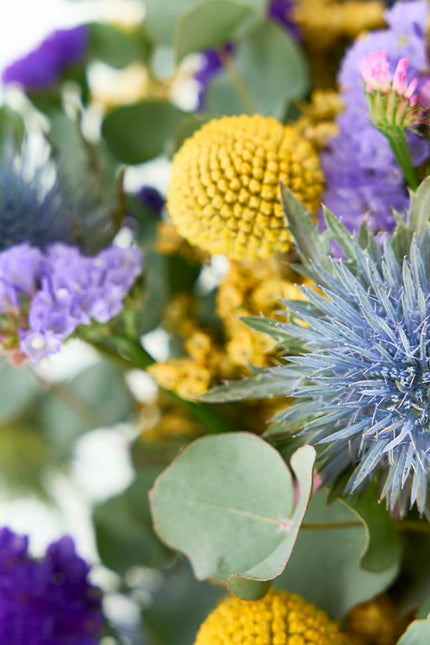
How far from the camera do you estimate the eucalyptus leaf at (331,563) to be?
1.31ft

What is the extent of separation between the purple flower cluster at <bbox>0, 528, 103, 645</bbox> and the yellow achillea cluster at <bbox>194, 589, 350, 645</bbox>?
0.38ft

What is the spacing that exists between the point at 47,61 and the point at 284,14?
0.19 m

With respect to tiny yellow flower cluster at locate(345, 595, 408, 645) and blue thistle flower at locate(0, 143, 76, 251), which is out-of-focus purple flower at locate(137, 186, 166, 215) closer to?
blue thistle flower at locate(0, 143, 76, 251)

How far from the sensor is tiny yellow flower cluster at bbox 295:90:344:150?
1.41 ft

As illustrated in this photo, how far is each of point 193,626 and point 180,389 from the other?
185 millimetres

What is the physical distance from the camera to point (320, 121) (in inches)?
18.6

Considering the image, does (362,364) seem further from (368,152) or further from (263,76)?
(263,76)

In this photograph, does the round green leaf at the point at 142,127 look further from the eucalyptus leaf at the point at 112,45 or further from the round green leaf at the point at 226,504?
the round green leaf at the point at 226,504

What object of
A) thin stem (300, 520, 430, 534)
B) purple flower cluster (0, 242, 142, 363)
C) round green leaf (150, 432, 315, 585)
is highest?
purple flower cluster (0, 242, 142, 363)

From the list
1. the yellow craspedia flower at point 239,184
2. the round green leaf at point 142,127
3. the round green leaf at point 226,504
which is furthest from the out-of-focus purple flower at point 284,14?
the round green leaf at point 226,504

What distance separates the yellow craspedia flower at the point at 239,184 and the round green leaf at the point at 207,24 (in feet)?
0.43

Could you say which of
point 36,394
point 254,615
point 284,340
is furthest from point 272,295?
point 36,394

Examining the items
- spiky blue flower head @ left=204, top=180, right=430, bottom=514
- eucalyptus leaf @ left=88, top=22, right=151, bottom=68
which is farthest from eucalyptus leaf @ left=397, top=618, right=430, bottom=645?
eucalyptus leaf @ left=88, top=22, right=151, bottom=68

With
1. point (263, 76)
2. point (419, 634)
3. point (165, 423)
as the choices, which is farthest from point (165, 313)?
point (419, 634)
